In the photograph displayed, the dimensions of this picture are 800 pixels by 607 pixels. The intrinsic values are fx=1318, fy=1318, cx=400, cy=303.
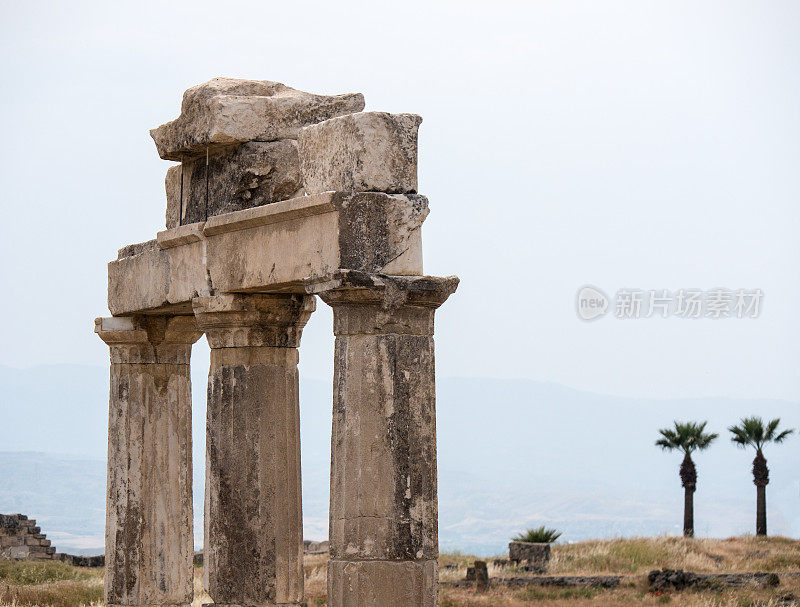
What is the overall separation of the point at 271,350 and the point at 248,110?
7.25 feet

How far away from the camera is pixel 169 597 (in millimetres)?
14180

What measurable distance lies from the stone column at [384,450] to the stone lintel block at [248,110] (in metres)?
2.65

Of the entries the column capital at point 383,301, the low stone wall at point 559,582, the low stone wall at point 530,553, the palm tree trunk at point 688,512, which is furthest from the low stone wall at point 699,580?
the column capital at point 383,301

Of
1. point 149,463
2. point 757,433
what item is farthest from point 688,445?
point 149,463

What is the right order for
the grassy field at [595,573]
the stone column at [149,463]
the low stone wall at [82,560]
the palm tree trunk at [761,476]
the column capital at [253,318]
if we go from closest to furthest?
the column capital at [253,318]
the stone column at [149,463]
the grassy field at [595,573]
the low stone wall at [82,560]
the palm tree trunk at [761,476]

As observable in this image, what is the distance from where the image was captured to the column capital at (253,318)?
468 inches

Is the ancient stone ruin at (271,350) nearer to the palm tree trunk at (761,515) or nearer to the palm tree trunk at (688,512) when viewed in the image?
the palm tree trunk at (688,512)

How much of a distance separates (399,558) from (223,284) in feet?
11.0

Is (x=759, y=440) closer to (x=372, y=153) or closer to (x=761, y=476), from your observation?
(x=761, y=476)

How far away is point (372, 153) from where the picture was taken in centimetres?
1020

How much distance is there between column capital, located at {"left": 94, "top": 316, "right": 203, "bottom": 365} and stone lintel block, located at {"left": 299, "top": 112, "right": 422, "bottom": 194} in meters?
4.46

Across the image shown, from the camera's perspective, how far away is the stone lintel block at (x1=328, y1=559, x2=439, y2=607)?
978cm

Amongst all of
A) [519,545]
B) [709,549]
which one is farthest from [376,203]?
[709,549]

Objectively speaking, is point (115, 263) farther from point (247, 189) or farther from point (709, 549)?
point (709, 549)
